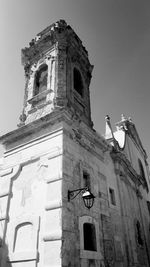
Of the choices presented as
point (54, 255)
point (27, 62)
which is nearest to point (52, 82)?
point (27, 62)

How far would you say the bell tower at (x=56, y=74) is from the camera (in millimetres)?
10997

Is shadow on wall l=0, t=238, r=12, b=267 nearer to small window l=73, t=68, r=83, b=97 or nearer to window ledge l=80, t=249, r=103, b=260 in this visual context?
window ledge l=80, t=249, r=103, b=260

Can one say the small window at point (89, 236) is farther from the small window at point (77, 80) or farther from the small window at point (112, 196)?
the small window at point (77, 80)

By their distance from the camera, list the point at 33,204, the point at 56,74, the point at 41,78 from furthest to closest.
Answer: the point at 41,78 < the point at 56,74 < the point at 33,204

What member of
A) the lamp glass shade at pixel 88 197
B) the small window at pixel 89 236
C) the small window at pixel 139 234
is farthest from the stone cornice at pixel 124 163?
the lamp glass shade at pixel 88 197

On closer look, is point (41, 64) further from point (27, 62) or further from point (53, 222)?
point (53, 222)

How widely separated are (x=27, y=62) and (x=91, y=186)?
9.03 metres

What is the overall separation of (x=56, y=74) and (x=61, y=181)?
6271 millimetres

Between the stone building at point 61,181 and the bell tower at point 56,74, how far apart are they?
6 cm

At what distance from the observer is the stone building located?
7.19m

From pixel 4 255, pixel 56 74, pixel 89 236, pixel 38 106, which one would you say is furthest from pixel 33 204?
pixel 56 74

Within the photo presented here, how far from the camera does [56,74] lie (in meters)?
11.7

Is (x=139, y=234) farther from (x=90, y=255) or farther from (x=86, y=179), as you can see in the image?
(x=90, y=255)

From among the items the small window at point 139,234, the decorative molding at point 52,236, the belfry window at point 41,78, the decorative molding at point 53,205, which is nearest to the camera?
the decorative molding at point 52,236
